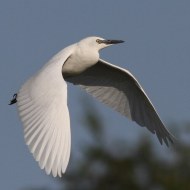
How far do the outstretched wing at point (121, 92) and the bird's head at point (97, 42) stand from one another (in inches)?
9.6

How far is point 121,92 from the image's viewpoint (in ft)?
53.9

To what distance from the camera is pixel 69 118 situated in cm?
1304

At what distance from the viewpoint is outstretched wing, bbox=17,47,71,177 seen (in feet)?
41.0

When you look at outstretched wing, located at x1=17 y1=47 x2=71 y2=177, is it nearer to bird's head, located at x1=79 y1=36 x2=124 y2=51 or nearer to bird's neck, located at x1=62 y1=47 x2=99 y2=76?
bird's neck, located at x1=62 y1=47 x2=99 y2=76

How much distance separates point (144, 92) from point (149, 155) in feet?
4.23

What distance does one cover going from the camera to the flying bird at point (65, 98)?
12.6 meters

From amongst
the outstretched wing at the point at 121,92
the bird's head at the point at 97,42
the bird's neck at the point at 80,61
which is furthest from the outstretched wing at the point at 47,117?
the outstretched wing at the point at 121,92

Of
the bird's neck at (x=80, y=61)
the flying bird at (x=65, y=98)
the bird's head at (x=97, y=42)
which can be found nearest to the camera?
the flying bird at (x=65, y=98)

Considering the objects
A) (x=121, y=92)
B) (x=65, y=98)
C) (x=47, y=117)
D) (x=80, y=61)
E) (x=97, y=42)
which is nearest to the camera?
(x=47, y=117)

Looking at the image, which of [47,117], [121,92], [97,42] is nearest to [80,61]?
[97,42]

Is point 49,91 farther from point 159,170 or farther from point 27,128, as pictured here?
point 159,170

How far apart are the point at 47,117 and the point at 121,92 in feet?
11.3

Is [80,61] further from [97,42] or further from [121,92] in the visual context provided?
[121,92]

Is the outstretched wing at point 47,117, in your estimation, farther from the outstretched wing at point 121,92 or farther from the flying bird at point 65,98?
the outstretched wing at point 121,92
